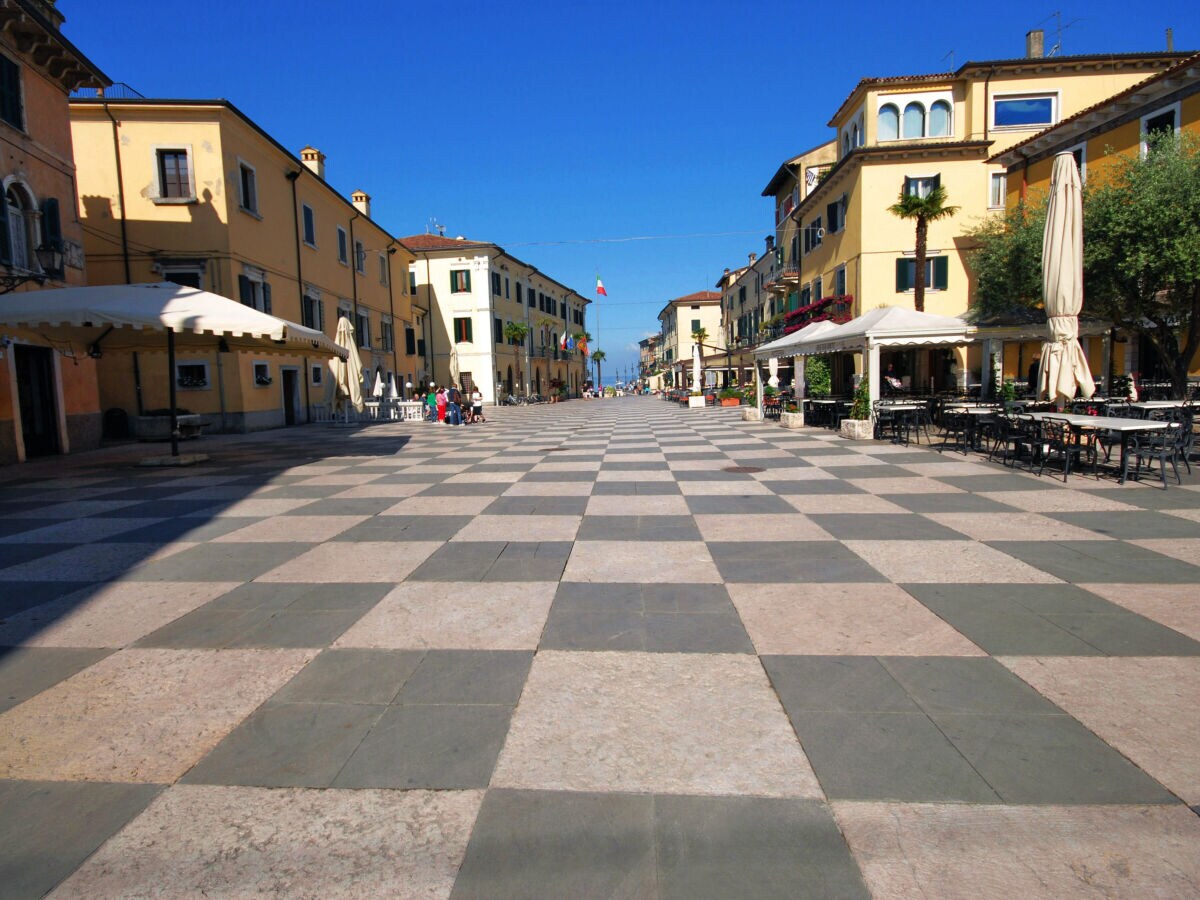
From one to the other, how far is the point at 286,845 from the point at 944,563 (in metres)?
4.75

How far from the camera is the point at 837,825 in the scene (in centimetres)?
219

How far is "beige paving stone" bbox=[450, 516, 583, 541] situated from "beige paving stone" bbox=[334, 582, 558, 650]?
1393 mm

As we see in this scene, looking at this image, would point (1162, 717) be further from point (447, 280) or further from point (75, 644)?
point (447, 280)

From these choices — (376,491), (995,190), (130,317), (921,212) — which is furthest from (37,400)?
(995,190)

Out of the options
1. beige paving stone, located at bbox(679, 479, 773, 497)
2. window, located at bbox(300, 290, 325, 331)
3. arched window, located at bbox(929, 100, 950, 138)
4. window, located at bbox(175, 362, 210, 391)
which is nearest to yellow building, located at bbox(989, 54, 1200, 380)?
arched window, located at bbox(929, 100, 950, 138)

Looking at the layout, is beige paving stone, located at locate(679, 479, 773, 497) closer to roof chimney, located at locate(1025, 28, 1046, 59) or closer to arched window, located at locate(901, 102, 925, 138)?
arched window, located at locate(901, 102, 925, 138)

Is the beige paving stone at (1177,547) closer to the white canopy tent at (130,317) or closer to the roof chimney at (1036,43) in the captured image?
the white canopy tent at (130,317)

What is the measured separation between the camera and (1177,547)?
17.5 ft

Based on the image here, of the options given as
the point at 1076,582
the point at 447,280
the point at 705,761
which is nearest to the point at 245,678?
the point at 705,761

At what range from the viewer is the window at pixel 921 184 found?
24.5m

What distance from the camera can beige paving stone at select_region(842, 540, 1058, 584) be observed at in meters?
4.69

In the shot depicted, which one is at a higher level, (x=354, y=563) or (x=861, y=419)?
(x=861, y=419)

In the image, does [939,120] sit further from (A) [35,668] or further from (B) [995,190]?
(A) [35,668]

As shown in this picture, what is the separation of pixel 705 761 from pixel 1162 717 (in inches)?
80.0
